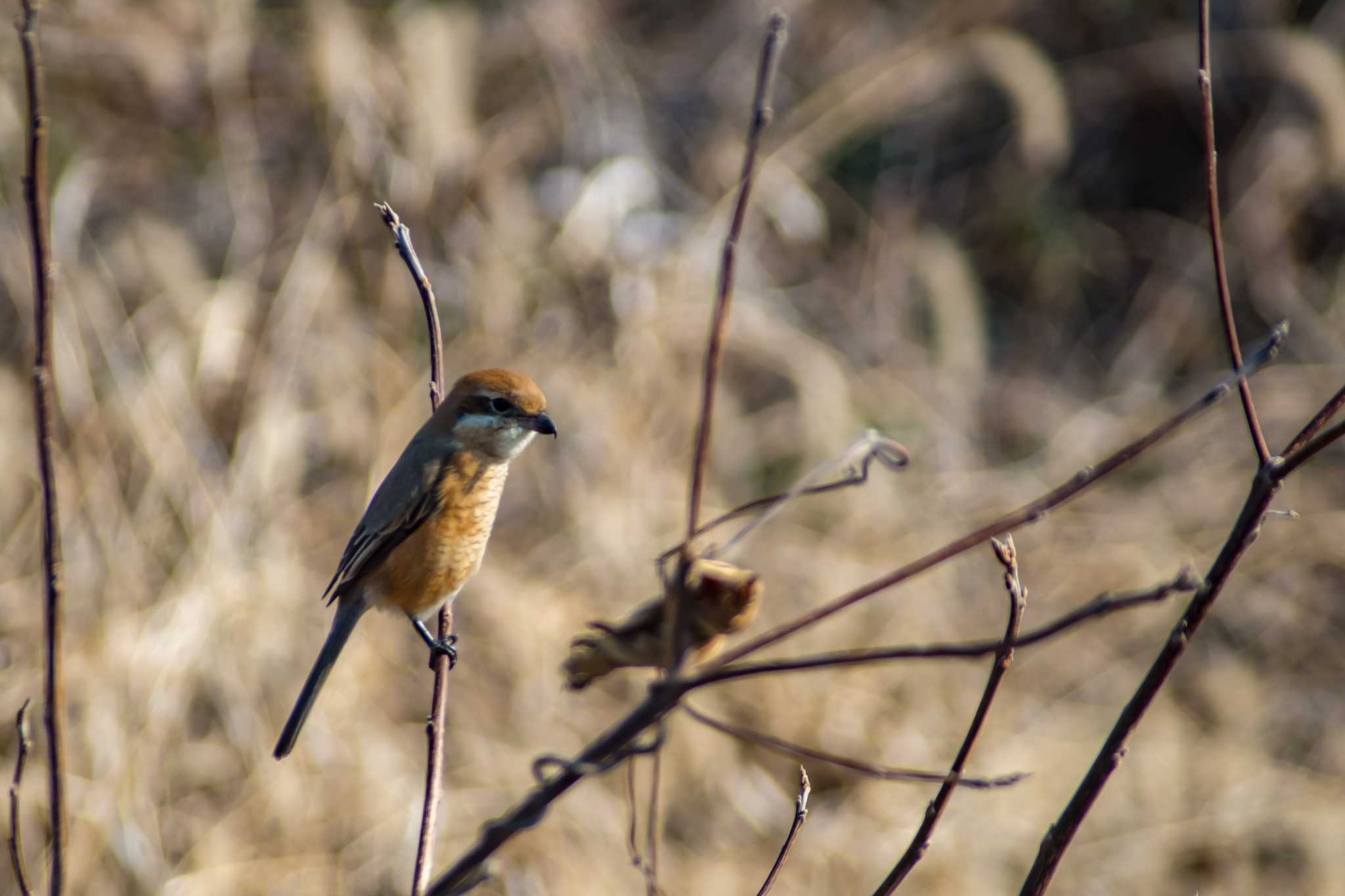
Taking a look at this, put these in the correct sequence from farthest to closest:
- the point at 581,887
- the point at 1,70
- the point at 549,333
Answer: the point at 549,333, the point at 1,70, the point at 581,887

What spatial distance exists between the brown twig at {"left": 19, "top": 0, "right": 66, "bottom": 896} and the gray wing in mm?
1406

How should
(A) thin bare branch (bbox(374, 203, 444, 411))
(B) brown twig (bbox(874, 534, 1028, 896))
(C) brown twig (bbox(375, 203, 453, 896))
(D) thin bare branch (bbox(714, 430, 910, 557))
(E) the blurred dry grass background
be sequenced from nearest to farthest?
(D) thin bare branch (bbox(714, 430, 910, 557))
(B) brown twig (bbox(874, 534, 1028, 896))
(C) brown twig (bbox(375, 203, 453, 896))
(A) thin bare branch (bbox(374, 203, 444, 411))
(E) the blurred dry grass background

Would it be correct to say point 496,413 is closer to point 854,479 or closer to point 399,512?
point 399,512

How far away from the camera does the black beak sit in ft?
7.97

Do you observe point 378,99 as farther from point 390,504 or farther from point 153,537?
point 390,504

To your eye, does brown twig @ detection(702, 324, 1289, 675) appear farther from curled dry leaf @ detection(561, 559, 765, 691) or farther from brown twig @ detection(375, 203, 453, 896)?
brown twig @ detection(375, 203, 453, 896)

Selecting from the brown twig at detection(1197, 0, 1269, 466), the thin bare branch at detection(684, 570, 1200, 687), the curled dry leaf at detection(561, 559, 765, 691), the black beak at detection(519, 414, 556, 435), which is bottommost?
the black beak at detection(519, 414, 556, 435)

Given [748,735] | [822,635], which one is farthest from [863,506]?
[748,735]

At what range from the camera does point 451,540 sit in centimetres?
250

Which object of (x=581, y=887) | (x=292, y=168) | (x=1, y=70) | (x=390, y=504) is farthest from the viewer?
(x=292, y=168)

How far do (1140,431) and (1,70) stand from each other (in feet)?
16.8

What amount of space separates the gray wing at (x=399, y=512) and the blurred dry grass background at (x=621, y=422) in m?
1.86

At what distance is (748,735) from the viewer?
3.01 feet

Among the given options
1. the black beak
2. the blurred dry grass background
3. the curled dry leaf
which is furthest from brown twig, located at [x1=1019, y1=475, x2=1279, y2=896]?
the blurred dry grass background
